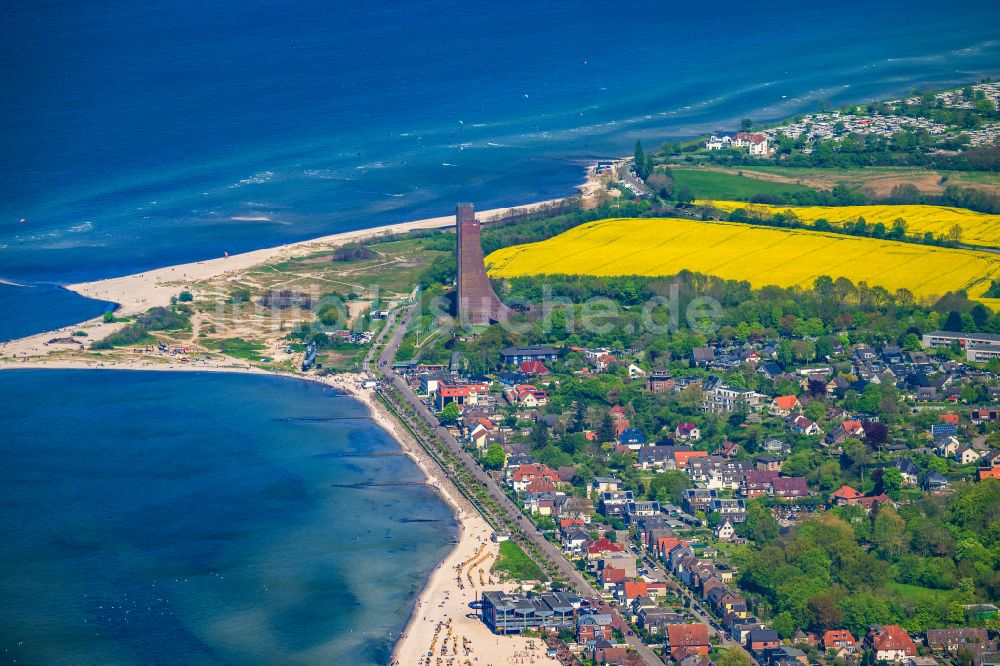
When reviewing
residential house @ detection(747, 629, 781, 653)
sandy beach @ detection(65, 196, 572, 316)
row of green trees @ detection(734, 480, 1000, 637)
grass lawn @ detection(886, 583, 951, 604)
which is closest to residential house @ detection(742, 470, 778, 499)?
row of green trees @ detection(734, 480, 1000, 637)

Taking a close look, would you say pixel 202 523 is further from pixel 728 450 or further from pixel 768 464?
pixel 768 464

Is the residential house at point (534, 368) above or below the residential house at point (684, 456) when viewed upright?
above

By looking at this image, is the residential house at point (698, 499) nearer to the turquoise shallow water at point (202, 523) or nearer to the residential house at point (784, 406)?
the turquoise shallow water at point (202, 523)

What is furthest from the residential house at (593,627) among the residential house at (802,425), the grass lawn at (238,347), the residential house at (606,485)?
the grass lawn at (238,347)

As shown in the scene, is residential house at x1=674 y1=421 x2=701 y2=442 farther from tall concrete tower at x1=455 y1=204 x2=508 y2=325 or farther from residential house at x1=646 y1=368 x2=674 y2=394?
tall concrete tower at x1=455 y1=204 x2=508 y2=325

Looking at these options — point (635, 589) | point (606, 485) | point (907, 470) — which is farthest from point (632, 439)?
point (635, 589)

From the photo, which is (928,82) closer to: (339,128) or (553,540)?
(339,128)

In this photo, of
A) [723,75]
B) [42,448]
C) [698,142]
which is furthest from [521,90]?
[42,448]
